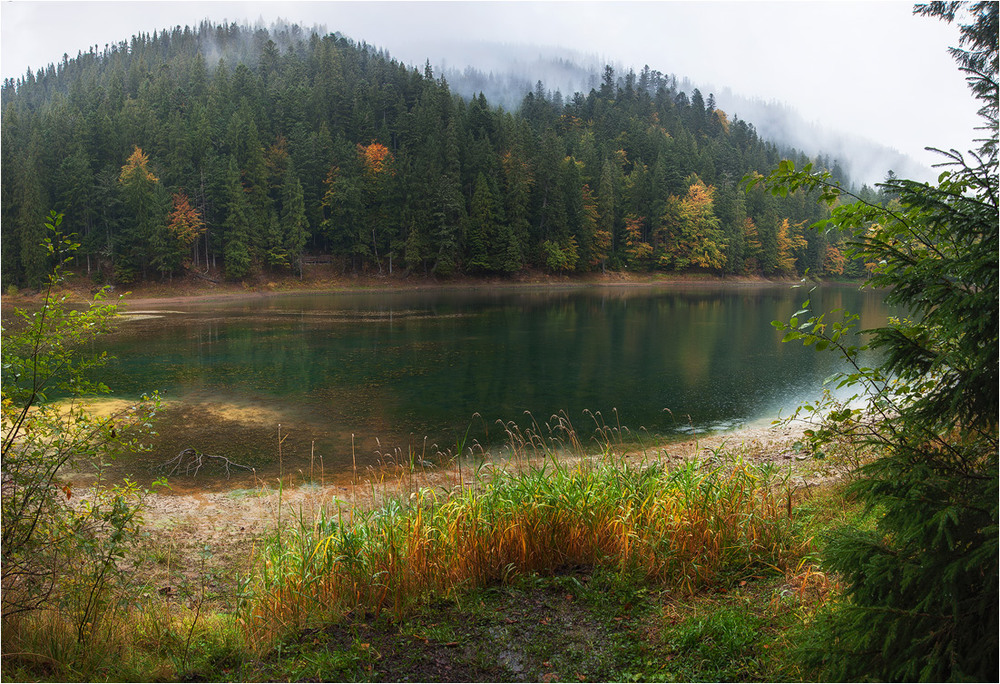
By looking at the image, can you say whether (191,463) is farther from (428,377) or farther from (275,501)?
(428,377)

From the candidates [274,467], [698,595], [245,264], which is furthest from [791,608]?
[245,264]

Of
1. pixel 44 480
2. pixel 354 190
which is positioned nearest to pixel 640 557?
pixel 44 480

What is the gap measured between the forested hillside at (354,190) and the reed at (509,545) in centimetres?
4601

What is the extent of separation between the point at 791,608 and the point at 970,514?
1844 mm

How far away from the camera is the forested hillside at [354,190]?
5253 centimetres

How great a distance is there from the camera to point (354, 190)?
6125 cm

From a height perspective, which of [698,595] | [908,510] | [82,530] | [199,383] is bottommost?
[199,383]

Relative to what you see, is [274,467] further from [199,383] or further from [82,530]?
[199,383]

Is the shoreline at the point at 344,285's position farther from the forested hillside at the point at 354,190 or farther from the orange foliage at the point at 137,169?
the orange foliage at the point at 137,169

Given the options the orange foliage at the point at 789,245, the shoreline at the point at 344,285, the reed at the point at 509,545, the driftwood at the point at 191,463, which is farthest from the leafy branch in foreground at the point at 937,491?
the orange foliage at the point at 789,245

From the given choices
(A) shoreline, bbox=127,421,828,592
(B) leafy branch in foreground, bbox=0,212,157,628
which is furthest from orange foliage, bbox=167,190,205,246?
(B) leafy branch in foreground, bbox=0,212,157,628

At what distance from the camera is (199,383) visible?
16.2 metres

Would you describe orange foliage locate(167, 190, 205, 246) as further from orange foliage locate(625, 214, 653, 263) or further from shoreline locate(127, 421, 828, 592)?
shoreline locate(127, 421, 828, 592)

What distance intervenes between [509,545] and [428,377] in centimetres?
1290
